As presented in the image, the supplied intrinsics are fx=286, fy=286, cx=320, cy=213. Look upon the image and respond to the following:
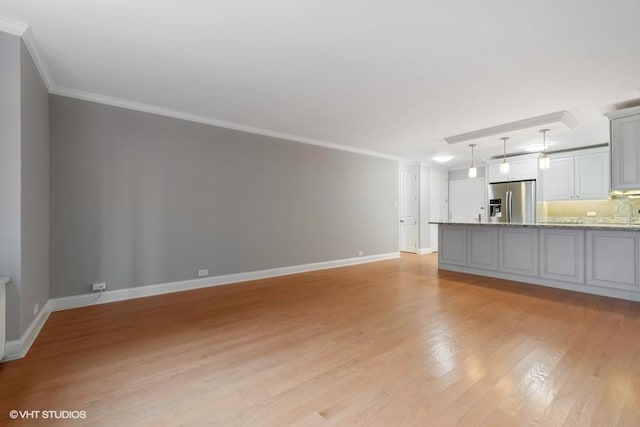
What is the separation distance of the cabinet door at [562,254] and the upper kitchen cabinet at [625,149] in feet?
2.86

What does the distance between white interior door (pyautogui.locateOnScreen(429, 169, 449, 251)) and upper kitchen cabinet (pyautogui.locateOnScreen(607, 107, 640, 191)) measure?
445cm

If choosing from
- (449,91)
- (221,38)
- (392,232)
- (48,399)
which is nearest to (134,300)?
(48,399)

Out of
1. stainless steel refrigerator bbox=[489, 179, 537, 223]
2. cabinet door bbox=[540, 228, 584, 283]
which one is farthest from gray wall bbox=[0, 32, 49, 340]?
stainless steel refrigerator bbox=[489, 179, 537, 223]

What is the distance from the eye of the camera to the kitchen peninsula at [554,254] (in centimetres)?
386

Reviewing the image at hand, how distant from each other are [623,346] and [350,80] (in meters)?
3.58

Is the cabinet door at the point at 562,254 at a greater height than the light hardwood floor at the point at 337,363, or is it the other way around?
the cabinet door at the point at 562,254

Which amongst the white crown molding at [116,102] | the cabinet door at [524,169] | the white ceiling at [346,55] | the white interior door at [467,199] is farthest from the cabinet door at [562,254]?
the white crown molding at [116,102]

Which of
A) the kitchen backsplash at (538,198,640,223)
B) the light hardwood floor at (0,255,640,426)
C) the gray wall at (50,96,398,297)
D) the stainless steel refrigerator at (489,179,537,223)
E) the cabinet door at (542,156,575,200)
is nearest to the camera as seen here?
the light hardwood floor at (0,255,640,426)

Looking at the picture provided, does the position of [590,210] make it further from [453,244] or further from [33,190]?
[33,190]

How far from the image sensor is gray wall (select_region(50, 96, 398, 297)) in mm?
3535

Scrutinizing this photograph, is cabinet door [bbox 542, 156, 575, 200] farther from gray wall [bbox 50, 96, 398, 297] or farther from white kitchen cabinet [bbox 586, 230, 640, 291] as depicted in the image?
gray wall [bbox 50, 96, 398, 297]

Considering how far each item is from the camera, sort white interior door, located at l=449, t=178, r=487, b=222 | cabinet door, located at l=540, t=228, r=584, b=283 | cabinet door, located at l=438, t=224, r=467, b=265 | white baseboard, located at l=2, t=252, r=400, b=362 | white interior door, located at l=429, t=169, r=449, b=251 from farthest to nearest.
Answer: white interior door, located at l=429, t=169, r=449, b=251 → white interior door, located at l=449, t=178, r=487, b=222 → cabinet door, located at l=438, t=224, r=467, b=265 → cabinet door, located at l=540, t=228, r=584, b=283 → white baseboard, located at l=2, t=252, r=400, b=362

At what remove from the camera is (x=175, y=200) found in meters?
4.24

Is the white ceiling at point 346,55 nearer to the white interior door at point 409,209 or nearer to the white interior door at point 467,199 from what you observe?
the white interior door at point 467,199
